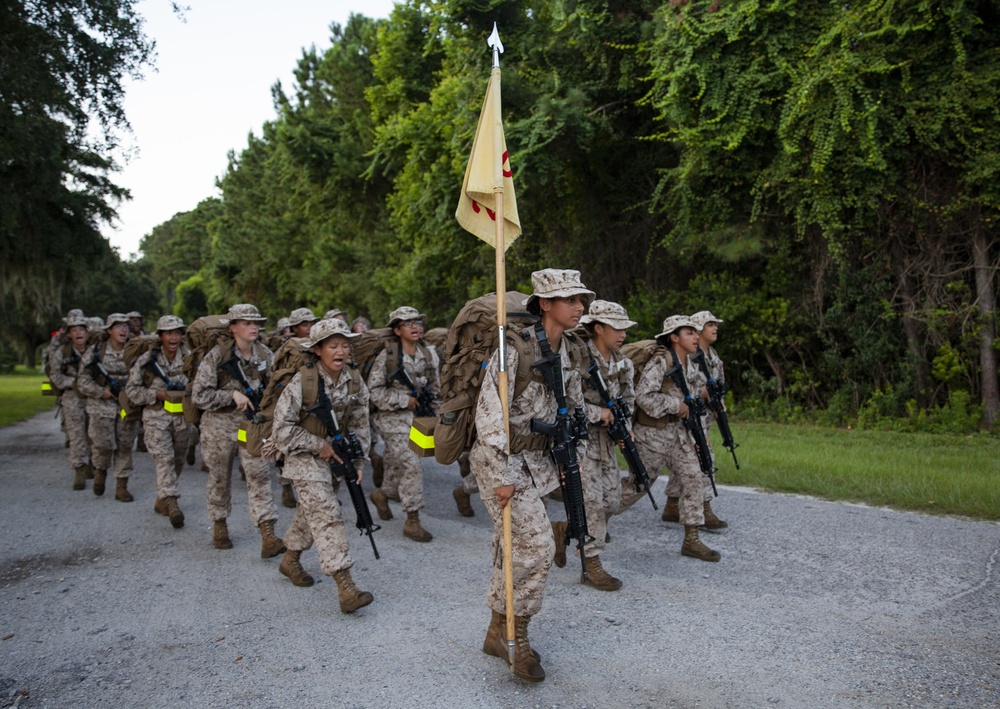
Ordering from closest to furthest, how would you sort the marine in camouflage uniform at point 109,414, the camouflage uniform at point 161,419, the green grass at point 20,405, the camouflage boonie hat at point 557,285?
the camouflage boonie hat at point 557,285
the camouflage uniform at point 161,419
the marine in camouflage uniform at point 109,414
the green grass at point 20,405

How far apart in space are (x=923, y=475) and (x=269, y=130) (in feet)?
125

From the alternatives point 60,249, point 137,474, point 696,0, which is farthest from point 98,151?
point 696,0

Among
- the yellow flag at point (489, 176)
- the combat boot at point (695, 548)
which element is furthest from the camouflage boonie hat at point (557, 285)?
the combat boot at point (695, 548)

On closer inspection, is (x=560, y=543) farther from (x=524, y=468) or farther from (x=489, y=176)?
(x=489, y=176)

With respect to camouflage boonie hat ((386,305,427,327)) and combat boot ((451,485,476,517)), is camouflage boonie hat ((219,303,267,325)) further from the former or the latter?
combat boot ((451,485,476,517))

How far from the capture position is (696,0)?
43.2 feet

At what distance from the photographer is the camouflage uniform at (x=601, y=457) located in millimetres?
6027

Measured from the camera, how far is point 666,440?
688cm

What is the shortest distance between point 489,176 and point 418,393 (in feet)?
13.2

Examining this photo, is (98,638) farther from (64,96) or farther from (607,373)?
(64,96)

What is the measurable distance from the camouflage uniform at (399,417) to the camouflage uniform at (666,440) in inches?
81.7

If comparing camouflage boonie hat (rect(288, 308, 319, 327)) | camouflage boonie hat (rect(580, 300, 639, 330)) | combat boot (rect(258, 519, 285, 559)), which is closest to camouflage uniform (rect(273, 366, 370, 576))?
combat boot (rect(258, 519, 285, 559))

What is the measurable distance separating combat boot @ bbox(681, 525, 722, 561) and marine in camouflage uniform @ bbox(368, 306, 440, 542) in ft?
8.86

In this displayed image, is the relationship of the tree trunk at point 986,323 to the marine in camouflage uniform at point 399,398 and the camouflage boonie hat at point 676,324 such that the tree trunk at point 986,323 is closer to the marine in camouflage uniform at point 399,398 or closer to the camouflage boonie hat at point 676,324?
the camouflage boonie hat at point 676,324
